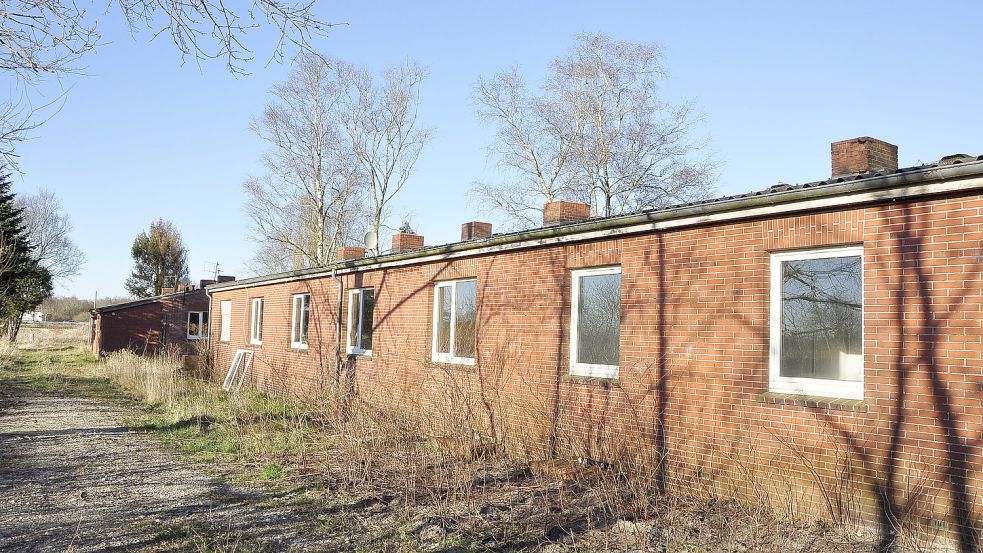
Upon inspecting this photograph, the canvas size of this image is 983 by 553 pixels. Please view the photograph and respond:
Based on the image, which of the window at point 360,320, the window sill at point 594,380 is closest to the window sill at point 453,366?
the window sill at point 594,380

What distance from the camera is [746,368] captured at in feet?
26.2

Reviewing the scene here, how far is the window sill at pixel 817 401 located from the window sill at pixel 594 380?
7.27ft

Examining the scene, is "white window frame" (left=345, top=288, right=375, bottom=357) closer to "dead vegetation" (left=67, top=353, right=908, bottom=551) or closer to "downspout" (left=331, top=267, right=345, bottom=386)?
"downspout" (left=331, top=267, right=345, bottom=386)

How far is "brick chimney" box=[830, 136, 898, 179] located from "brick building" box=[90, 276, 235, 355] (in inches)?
1207

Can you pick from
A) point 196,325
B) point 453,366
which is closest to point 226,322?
point 196,325

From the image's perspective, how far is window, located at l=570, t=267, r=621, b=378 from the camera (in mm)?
9867

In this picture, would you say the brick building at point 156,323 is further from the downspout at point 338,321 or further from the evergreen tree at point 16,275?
the downspout at point 338,321

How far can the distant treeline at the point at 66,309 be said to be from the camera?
300 feet

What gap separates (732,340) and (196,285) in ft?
111

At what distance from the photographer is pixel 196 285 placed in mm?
37125

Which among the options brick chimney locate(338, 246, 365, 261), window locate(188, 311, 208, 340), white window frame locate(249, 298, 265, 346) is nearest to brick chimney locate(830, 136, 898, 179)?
brick chimney locate(338, 246, 365, 261)

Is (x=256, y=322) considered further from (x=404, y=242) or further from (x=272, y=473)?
(x=272, y=473)

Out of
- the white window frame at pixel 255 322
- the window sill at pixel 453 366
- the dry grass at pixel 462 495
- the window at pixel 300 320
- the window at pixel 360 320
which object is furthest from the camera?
the white window frame at pixel 255 322

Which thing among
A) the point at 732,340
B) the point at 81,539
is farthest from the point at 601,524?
the point at 81,539
